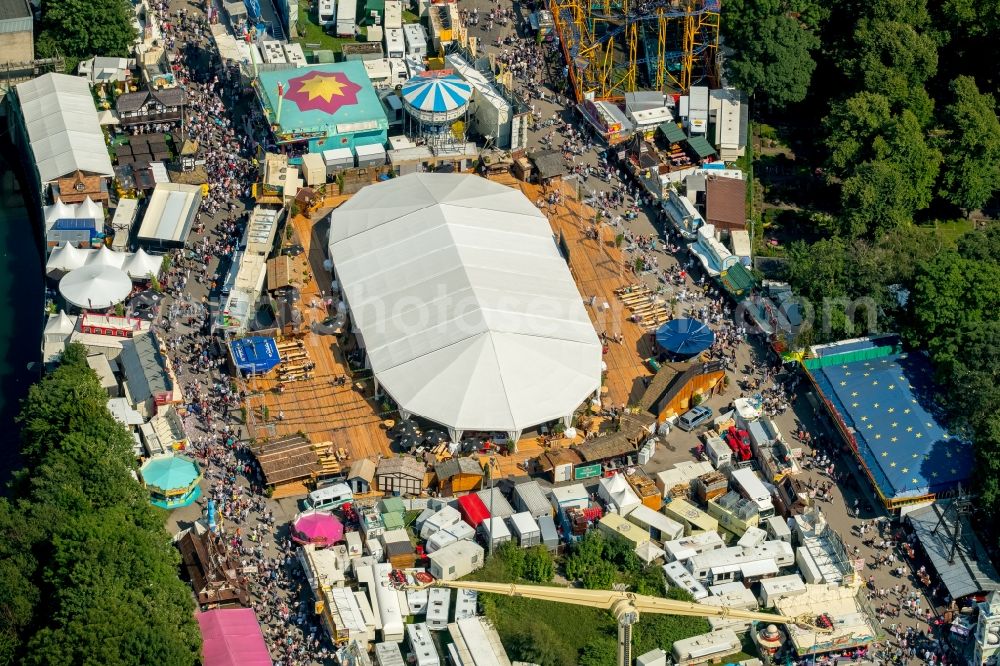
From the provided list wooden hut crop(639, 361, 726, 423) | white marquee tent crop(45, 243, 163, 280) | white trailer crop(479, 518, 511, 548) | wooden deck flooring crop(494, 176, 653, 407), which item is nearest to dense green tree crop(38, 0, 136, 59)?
white marquee tent crop(45, 243, 163, 280)

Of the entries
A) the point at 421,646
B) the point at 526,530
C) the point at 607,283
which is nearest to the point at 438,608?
the point at 421,646

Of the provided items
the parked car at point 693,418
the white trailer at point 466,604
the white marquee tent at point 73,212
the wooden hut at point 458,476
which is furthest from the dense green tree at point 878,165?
the white marquee tent at point 73,212

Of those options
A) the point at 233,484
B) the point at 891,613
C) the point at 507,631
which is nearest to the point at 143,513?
the point at 233,484

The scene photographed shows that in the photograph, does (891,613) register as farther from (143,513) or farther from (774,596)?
(143,513)

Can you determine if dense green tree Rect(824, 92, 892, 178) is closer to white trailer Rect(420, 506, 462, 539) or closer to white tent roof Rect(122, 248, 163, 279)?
white trailer Rect(420, 506, 462, 539)

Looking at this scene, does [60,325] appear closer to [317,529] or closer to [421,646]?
[317,529]
